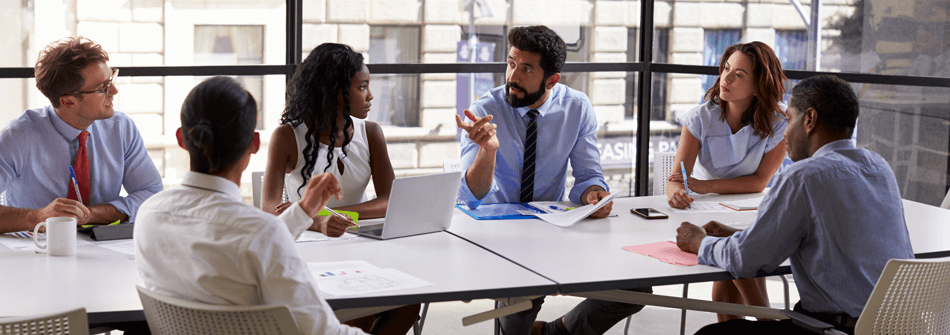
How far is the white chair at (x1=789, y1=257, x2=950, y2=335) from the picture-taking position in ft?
6.39

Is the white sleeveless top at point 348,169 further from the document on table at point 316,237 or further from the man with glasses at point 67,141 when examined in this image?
the man with glasses at point 67,141

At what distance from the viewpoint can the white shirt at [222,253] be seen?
4.96 ft

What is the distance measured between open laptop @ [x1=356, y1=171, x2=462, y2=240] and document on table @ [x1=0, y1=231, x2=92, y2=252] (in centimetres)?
85

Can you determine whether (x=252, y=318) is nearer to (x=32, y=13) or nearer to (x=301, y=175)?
(x=301, y=175)

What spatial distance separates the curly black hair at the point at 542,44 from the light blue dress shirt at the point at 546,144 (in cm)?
15

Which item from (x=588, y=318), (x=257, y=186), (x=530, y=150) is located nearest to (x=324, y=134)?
(x=257, y=186)

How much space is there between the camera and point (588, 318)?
299 centimetres

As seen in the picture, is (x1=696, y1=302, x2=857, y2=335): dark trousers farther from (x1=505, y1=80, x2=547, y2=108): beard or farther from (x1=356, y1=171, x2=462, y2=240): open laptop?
(x1=505, y1=80, x2=547, y2=108): beard

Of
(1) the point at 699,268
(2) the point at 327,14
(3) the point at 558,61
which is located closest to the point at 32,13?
(2) the point at 327,14

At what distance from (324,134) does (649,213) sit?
3.80 feet

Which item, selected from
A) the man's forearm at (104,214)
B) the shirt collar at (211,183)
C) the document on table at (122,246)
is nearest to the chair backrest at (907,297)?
the shirt collar at (211,183)

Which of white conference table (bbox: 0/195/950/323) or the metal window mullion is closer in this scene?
white conference table (bbox: 0/195/950/323)

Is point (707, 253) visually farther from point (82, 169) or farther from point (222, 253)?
point (82, 169)

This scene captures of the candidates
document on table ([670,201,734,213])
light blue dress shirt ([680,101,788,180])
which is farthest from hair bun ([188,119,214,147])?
light blue dress shirt ([680,101,788,180])
